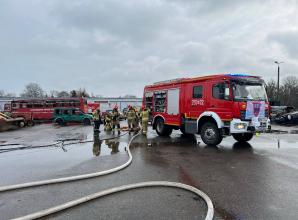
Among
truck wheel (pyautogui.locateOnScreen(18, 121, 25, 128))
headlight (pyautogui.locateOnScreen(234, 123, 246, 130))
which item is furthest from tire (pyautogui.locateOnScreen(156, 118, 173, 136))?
truck wheel (pyautogui.locateOnScreen(18, 121, 25, 128))

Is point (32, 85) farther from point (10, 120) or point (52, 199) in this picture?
point (52, 199)

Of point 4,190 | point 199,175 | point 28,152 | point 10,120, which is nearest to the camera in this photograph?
point 4,190

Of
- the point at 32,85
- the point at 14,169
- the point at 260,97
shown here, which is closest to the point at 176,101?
the point at 260,97

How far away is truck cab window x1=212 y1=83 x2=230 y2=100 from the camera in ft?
34.7

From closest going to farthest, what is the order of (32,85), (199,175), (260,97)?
(199,175)
(260,97)
(32,85)

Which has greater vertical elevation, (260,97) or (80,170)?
(260,97)

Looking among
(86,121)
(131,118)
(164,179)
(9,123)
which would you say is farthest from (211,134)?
(86,121)

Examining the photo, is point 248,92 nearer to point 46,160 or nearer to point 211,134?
point 211,134

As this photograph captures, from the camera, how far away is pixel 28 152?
10281 mm

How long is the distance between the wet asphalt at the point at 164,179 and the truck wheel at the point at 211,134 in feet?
2.27

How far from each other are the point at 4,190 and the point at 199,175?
3866mm

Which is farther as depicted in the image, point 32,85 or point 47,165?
point 32,85

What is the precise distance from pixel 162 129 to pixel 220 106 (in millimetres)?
4600

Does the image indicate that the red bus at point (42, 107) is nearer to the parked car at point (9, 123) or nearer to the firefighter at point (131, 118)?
the parked car at point (9, 123)
